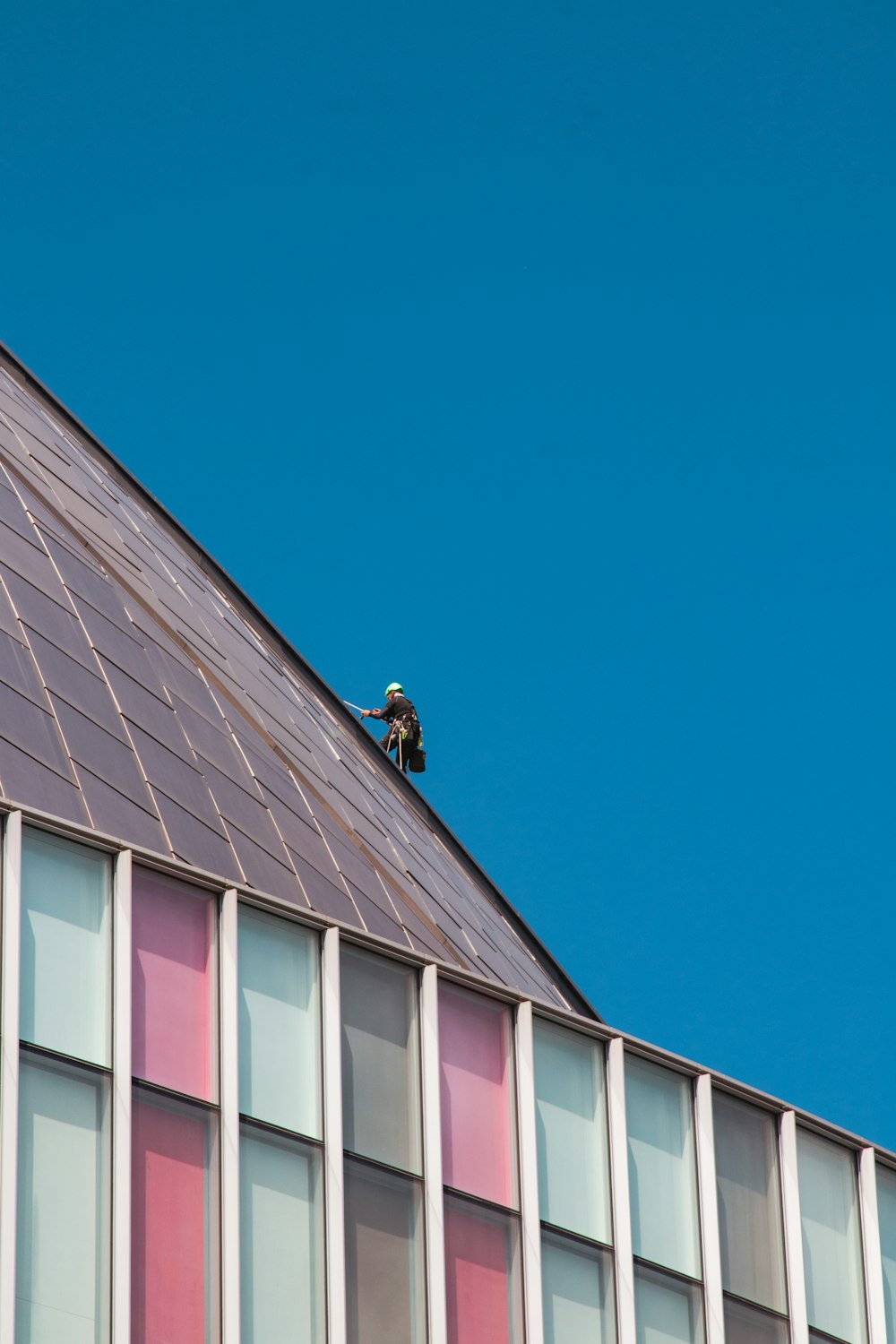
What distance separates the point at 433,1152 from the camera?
27.3 metres

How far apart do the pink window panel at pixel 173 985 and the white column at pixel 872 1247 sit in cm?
919

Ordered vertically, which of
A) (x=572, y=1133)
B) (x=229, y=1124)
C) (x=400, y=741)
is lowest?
(x=229, y=1124)

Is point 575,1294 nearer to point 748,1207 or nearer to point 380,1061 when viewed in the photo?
point 748,1207

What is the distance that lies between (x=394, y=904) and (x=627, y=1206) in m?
10.9

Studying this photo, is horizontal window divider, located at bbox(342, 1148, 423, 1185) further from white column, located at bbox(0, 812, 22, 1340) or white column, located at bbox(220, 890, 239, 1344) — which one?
white column, located at bbox(0, 812, 22, 1340)

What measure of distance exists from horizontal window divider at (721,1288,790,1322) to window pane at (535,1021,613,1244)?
182 cm

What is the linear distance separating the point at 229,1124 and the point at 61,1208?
2217 millimetres

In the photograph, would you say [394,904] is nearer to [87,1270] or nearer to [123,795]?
[123,795]

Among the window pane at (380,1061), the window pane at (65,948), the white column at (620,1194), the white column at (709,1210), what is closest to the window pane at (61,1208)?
the window pane at (65,948)

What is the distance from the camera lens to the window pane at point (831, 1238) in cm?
3036

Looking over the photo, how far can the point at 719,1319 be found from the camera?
29.1 m

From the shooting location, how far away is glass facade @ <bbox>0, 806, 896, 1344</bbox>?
24.6 meters

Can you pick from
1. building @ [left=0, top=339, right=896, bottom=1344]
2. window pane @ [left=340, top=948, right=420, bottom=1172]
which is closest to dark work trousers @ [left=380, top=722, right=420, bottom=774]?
building @ [left=0, top=339, right=896, bottom=1344]

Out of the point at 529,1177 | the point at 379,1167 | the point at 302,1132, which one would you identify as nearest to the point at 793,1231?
the point at 529,1177
